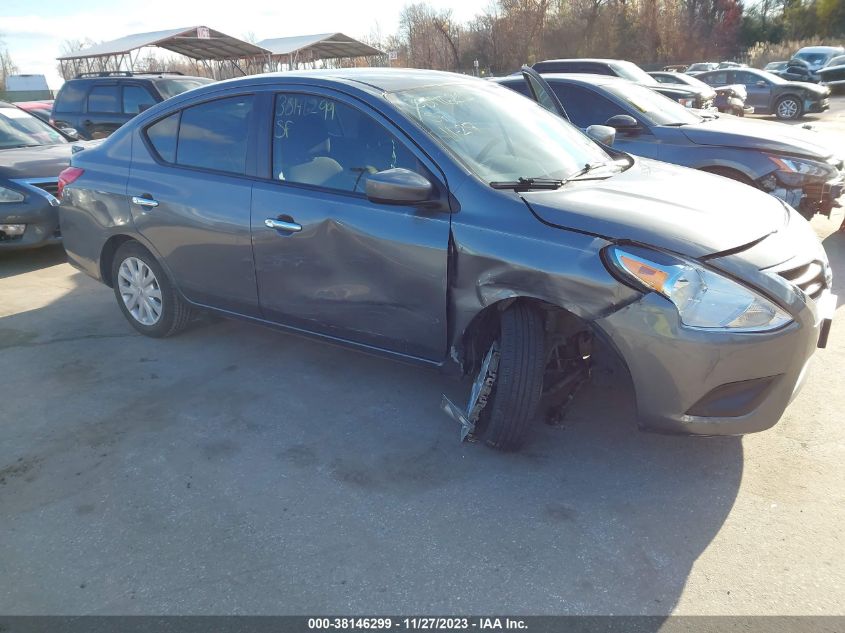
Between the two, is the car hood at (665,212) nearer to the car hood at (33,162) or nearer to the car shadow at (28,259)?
the car shadow at (28,259)

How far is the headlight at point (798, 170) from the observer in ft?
20.1

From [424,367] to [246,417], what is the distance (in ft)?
3.42

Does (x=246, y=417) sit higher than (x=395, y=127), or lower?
lower

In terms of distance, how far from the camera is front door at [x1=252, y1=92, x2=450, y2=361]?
327 cm

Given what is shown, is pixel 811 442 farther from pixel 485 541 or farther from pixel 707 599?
pixel 485 541

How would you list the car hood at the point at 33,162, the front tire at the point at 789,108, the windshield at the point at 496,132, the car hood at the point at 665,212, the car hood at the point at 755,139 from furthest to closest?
the front tire at the point at 789,108 → the car hood at the point at 33,162 → the car hood at the point at 755,139 → the windshield at the point at 496,132 → the car hood at the point at 665,212

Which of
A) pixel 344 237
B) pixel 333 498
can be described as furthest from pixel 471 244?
pixel 333 498

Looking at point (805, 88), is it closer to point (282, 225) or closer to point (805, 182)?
point (805, 182)

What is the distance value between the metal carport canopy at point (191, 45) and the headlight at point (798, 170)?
76.7ft

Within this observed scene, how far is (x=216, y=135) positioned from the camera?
406 cm

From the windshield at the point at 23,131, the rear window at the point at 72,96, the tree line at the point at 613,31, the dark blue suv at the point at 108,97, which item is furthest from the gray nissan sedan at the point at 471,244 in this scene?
the tree line at the point at 613,31

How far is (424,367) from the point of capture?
11.3 ft

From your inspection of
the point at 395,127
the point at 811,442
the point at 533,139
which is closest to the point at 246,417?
the point at 395,127

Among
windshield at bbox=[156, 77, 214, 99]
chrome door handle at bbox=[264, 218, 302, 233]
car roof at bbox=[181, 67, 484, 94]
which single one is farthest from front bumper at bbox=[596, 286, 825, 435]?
windshield at bbox=[156, 77, 214, 99]
